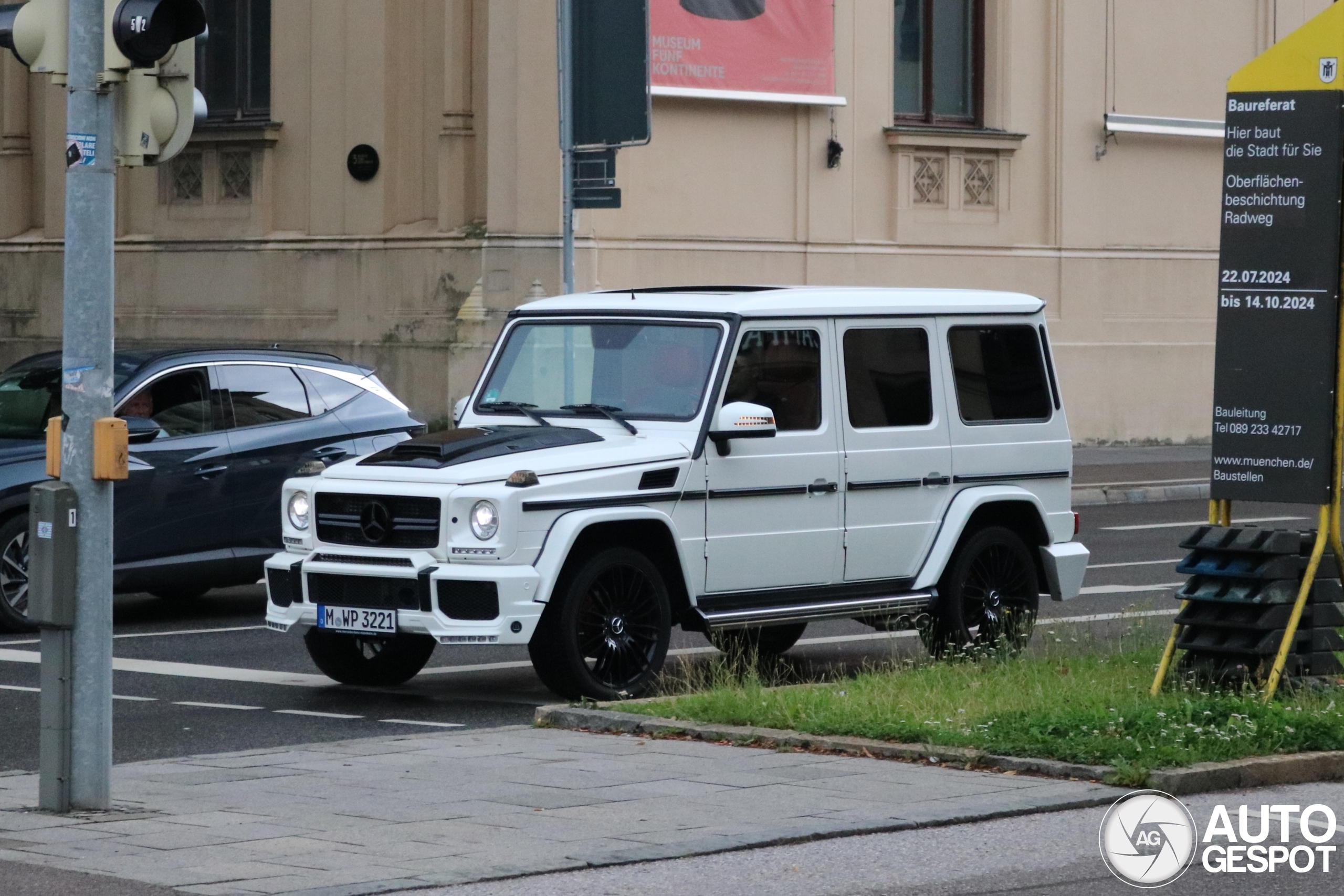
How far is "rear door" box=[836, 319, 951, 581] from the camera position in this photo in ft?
38.3

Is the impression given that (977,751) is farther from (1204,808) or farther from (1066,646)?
(1066,646)

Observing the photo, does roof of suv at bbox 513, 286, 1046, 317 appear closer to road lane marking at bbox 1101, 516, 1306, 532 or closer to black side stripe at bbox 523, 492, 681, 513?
black side stripe at bbox 523, 492, 681, 513

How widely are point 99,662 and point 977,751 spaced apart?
3.37 meters

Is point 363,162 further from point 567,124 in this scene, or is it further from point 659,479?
point 659,479

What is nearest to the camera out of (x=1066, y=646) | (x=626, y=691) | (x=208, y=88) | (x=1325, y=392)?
(x=1325, y=392)

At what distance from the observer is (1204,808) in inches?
317

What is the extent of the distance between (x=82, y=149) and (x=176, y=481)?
→ 621cm

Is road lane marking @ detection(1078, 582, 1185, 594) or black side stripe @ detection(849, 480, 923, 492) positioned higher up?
black side stripe @ detection(849, 480, 923, 492)

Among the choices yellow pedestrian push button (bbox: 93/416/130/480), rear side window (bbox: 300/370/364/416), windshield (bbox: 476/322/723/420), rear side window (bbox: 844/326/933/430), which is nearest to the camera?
yellow pedestrian push button (bbox: 93/416/130/480)

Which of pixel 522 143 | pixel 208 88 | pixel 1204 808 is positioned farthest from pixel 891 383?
pixel 208 88

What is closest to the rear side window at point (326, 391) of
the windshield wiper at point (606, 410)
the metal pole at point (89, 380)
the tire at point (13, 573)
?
the tire at point (13, 573)

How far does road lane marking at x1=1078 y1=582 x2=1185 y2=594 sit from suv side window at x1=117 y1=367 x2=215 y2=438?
6127 mm

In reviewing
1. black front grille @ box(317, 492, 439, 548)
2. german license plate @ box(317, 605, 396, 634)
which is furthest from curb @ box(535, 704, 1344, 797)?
black front grille @ box(317, 492, 439, 548)

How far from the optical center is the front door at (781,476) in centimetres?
1109
